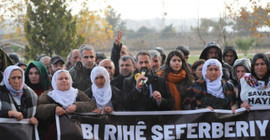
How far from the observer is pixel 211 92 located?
5434 millimetres

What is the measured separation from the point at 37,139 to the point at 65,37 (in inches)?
442

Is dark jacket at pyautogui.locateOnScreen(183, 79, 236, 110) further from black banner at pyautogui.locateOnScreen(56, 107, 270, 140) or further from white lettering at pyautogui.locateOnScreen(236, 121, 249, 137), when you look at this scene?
white lettering at pyautogui.locateOnScreen(236, 121, 249, 137)

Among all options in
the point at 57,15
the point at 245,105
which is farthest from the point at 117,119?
the point at 57,15

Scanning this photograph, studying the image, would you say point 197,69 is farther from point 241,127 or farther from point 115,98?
point 115,98

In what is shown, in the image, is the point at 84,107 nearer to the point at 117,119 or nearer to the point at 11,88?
the point at 117,119

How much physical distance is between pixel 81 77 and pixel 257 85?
2750 millimetres

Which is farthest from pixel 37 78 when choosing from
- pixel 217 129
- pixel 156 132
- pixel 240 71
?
pixel 240 71

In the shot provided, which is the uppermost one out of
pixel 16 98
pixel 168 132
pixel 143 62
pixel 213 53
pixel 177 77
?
pixel 213 53

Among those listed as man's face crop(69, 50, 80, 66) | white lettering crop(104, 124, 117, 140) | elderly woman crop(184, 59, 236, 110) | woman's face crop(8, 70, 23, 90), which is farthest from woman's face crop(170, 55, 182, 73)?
man's face crop(69, 50, 80, 66)

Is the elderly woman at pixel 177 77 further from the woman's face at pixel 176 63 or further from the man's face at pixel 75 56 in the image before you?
the man's face at pixel 75 56

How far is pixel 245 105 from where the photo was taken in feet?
17.8

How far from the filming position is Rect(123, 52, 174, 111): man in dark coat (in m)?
5.41

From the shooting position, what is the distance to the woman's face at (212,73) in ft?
17.9

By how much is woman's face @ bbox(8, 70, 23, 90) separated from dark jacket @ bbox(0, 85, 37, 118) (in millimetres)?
94
